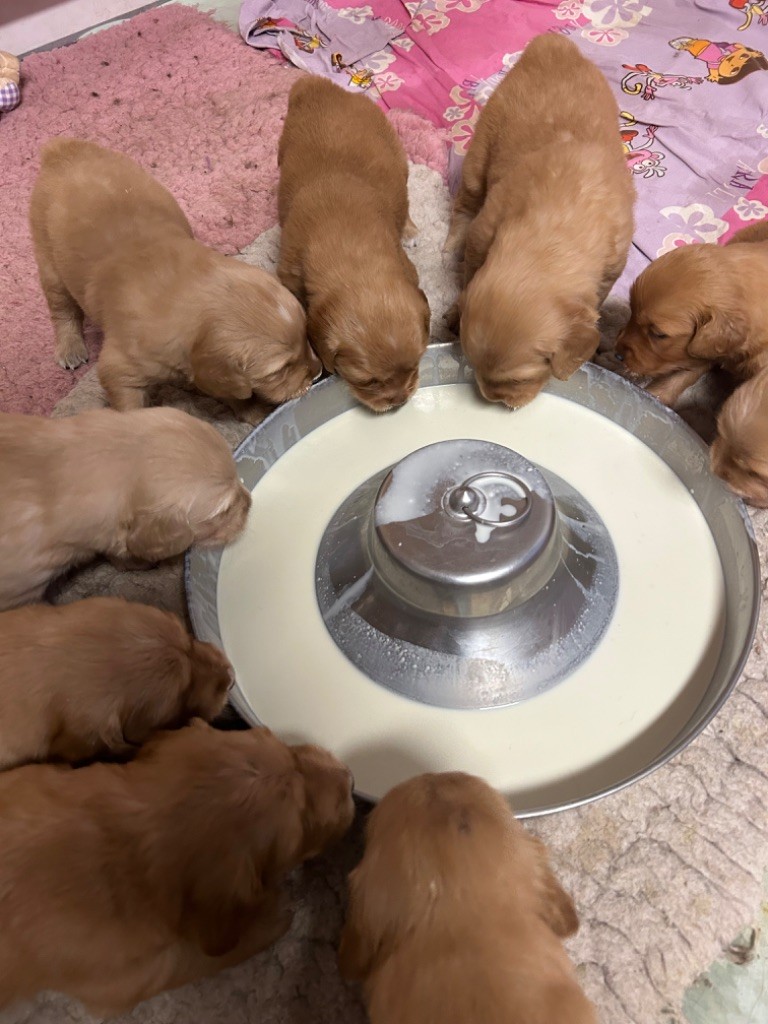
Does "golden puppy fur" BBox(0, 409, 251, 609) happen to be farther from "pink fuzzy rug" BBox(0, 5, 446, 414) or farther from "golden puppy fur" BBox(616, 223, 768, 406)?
"golden puppy fur" BBox(616, 223, 768, 406)

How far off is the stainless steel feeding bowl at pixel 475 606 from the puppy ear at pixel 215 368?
0.48m

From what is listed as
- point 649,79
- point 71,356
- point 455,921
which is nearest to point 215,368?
point 71,356

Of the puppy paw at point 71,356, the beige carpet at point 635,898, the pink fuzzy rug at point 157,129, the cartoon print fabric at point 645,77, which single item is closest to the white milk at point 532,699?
the beige carpet at point 635,898

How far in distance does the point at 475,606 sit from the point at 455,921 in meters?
0.77

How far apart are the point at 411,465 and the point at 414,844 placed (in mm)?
980

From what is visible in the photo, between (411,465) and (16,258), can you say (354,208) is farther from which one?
(16,258)

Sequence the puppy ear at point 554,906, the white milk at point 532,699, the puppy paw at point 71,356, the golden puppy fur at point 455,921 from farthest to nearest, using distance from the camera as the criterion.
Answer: the puppy paw at point 71,356, the white milk at point 532,699, the puppy ear at point 554,906, the golden puppy fur at point 455,921

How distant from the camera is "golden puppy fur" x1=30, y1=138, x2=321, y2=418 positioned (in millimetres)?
2143

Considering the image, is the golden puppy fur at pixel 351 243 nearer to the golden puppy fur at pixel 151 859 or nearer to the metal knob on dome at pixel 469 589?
the metal knob on dome at pixel 469 589

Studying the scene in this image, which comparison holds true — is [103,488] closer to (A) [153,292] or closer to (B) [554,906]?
(A) [153,292]

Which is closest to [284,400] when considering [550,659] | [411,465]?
[411,465]

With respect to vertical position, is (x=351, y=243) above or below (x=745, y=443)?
above

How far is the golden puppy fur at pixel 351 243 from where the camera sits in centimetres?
207

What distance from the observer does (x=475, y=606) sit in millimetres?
1840
